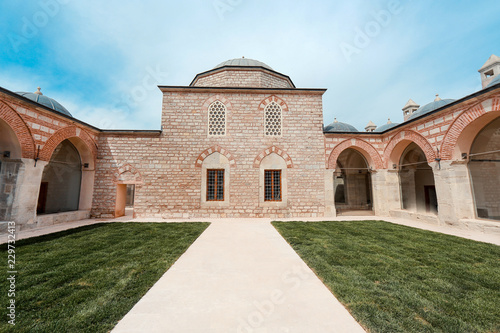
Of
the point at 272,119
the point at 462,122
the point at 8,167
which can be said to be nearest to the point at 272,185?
the point at 272,119

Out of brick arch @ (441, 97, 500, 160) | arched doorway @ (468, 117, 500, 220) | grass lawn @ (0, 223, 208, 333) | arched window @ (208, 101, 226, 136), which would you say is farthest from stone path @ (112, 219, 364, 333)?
arched doorway @ (468, 117, 500, 220)

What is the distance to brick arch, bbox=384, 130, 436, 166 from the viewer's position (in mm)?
7836

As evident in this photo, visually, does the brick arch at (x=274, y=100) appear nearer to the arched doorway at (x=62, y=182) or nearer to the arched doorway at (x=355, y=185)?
the arched doorway at (x=355, y=185)

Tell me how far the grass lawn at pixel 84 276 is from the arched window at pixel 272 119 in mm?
6267

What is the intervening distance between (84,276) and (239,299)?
2568 millimetres

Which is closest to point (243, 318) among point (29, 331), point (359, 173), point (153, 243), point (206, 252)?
point (29, 331)

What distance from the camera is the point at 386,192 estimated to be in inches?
393

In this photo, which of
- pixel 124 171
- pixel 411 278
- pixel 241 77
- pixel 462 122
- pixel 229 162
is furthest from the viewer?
pixel 241 77

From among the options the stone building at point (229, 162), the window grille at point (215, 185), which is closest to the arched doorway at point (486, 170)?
the stone building at point (229, 162)

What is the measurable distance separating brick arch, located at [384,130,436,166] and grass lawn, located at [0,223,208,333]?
9464mm

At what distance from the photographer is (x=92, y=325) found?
1.98 meters

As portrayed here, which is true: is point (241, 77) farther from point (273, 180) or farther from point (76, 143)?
point (76, 143)

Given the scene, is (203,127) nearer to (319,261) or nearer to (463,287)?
(319,261)

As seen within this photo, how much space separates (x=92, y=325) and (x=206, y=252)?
97.2 inches
